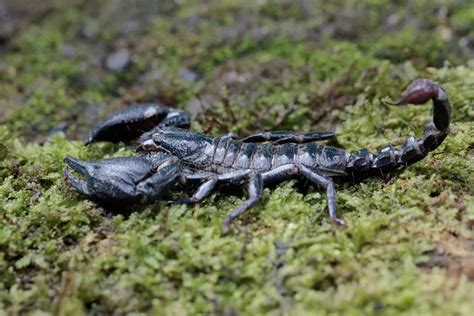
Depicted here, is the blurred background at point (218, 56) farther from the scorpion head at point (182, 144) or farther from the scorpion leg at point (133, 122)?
the scorpion head at point (182, 144)

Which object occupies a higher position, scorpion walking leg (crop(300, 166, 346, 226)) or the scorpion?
the scorpion

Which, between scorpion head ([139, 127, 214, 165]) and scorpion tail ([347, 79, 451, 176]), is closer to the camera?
scorpion tail ([347, 79, 451, 176])

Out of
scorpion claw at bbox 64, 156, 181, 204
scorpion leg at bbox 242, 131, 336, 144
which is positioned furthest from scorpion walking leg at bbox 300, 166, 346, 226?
scorpion claw at bbox 64, 156, 181, 204

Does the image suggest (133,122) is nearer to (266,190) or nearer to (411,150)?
(266,190)

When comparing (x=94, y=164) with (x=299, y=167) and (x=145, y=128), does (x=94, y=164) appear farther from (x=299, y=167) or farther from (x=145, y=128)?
(x=299, y=167)

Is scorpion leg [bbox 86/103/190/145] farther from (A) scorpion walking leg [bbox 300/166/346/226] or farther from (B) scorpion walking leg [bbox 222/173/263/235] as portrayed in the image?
(A) scorpion walking leg [bbox 300/166/346/226]

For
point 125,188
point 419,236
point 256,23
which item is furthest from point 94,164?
point 256,23
